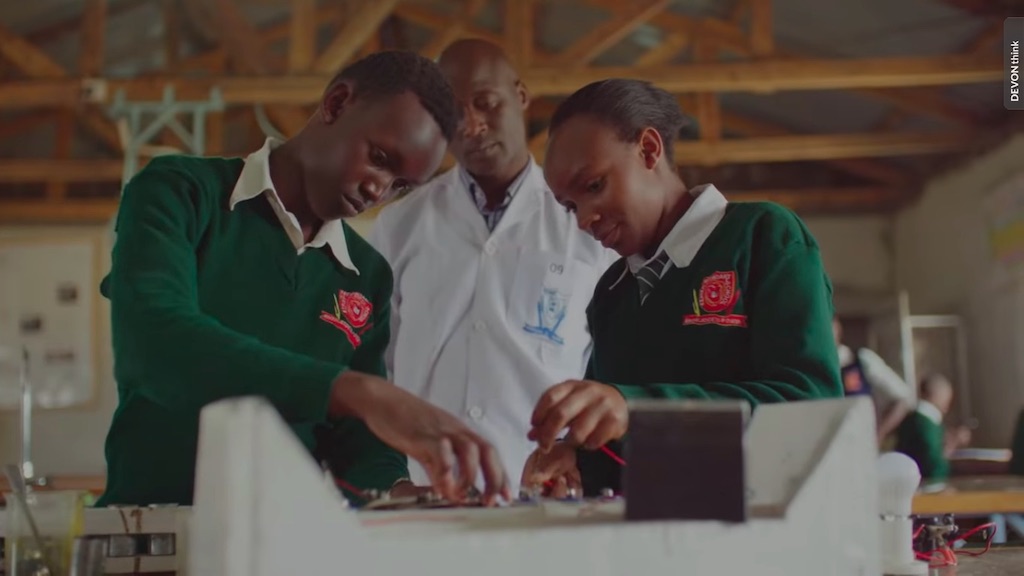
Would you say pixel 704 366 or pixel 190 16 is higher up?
pixel 190 16

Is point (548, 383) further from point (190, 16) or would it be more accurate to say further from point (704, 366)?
point (190, 16)

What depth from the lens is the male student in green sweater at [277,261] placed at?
1.12 metres

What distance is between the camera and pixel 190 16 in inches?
293

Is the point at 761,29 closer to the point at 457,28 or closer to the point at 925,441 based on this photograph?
the point at 457,28

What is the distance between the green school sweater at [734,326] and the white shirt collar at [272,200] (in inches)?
15.3

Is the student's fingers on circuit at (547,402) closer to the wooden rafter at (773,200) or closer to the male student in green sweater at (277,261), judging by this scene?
the male student in green sweater at (277,261)

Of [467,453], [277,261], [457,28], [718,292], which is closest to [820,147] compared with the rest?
[457,28]

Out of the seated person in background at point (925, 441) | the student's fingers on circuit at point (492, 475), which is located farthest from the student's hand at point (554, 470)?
the seated person in background at point (925, 441)

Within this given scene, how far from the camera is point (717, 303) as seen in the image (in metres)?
1.32

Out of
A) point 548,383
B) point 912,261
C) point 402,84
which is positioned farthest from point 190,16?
point 402,84

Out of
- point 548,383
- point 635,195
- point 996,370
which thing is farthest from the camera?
point 996,370

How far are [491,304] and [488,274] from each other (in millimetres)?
68

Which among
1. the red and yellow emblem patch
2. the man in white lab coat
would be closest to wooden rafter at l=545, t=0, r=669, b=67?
the man in white lab coat

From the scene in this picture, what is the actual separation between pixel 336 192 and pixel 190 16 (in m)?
6.60
